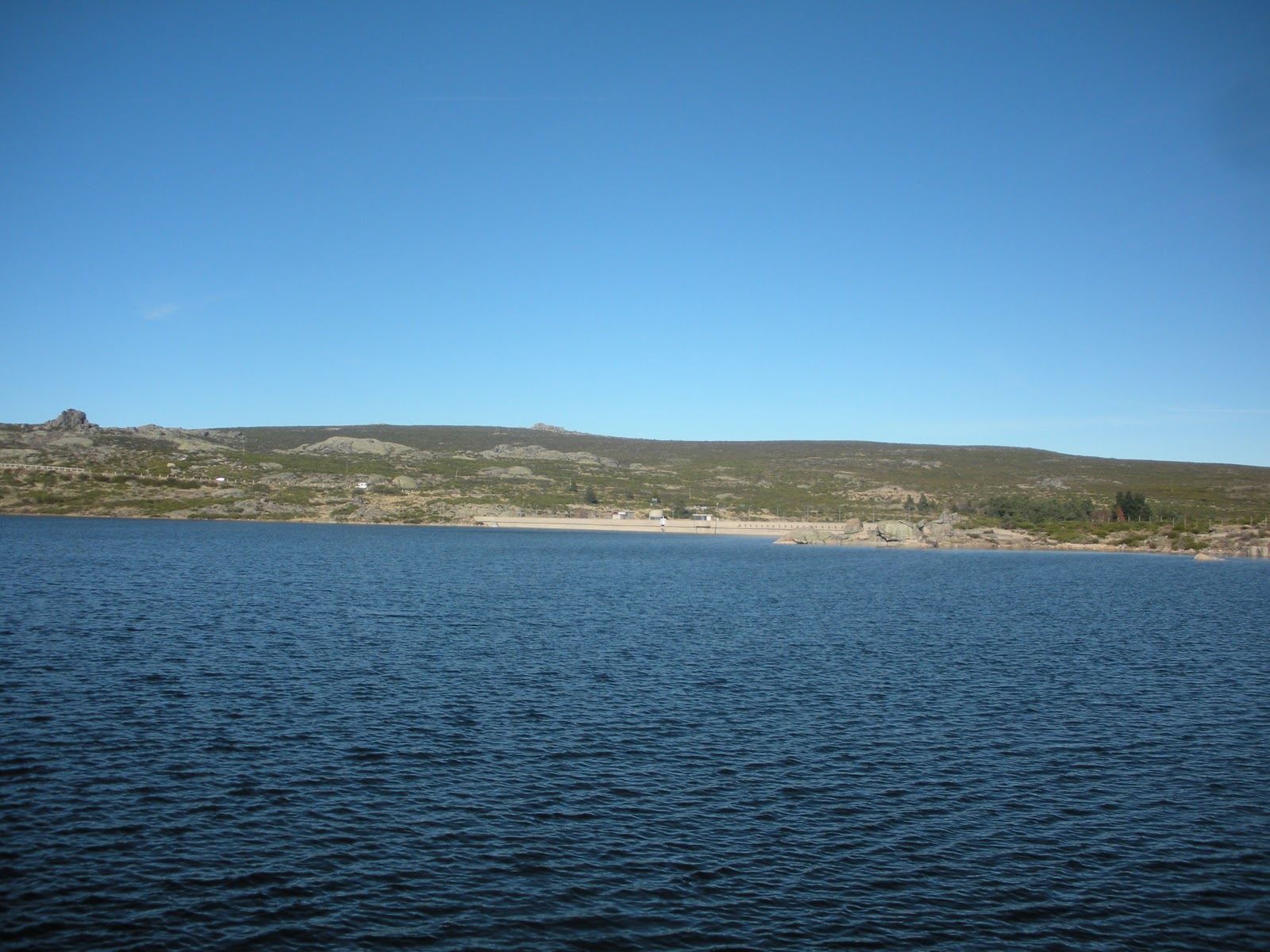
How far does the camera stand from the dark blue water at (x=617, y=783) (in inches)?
664

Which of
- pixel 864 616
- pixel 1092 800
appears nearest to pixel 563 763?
pixel 1092 800

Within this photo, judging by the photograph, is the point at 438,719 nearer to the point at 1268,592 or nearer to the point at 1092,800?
the point at 1092,800

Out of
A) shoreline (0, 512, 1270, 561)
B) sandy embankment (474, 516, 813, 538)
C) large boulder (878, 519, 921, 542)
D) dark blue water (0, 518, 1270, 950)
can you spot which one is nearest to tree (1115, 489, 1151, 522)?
shoreline (0, 512, 1270, 561)

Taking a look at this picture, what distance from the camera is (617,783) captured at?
24.0m

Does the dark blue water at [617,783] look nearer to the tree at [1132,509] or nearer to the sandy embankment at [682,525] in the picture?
the tree at [1132,509]

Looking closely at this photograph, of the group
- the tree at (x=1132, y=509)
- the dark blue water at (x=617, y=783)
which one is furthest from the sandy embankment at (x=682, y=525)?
the dark blue water at (x=617, y=783)

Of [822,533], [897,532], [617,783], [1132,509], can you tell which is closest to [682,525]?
[822,533]

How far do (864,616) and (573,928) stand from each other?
4782cm

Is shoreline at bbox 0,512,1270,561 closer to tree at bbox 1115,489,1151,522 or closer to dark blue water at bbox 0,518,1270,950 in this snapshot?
tree at bbox 1115,489,1151,522

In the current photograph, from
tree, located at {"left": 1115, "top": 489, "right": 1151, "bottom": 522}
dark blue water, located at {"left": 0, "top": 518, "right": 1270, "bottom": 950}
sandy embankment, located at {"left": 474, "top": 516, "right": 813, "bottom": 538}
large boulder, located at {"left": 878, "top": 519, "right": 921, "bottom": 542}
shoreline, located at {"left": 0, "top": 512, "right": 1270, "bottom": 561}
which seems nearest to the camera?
dark blue water, located at {"left": 0, "top": 518, "right": 1270, "bottom": 950}

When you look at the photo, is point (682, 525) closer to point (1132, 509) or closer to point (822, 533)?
point (822, 533)

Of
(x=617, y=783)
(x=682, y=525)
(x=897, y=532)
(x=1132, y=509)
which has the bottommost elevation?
(x=617, y=783)

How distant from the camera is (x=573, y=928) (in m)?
16.3

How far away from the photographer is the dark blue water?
55.3 ft
